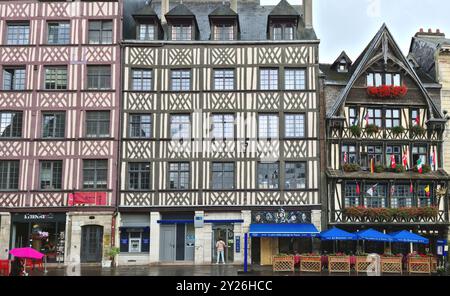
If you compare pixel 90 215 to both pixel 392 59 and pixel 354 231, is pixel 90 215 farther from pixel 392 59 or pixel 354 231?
pixel 392 59

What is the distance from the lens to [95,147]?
75.7 ft

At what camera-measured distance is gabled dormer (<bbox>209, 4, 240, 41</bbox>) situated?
24.3 m

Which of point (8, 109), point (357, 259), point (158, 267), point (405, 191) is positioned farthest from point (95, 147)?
point (405, 191)

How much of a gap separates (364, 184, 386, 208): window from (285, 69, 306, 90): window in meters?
5.81

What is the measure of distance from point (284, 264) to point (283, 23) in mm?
12058

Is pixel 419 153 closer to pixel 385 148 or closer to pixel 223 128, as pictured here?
pixel 385 148

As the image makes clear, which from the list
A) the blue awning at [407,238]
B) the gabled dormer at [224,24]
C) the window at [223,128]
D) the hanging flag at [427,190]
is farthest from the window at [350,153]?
the gabled dormer at [224,24]

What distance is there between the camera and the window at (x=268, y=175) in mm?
23078

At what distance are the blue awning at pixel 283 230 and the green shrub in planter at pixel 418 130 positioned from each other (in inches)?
273

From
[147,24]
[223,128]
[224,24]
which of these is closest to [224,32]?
[224,24]

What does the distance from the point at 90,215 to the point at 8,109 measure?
6550 millimetres

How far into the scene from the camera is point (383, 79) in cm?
2420

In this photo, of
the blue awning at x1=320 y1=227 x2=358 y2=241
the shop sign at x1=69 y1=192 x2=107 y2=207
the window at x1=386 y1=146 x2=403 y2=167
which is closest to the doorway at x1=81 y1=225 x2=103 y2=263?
the shop sign at x1=69 y1=192 x2=107 y2=207

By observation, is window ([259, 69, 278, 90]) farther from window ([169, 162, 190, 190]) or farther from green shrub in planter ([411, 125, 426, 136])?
green shrub in planter ([411, 125, 426, 136])
